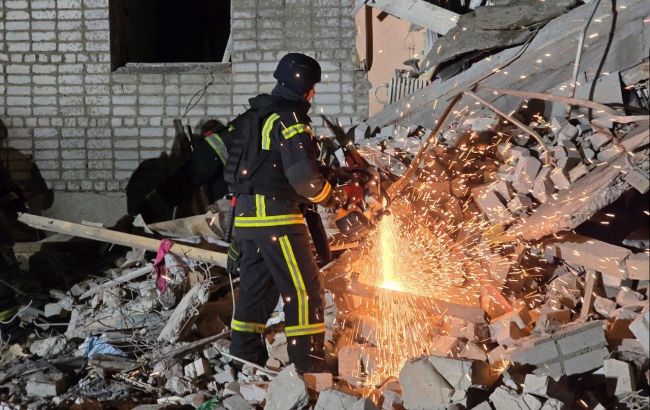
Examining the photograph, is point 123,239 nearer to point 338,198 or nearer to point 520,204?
point 338,198

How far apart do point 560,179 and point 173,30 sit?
22.7ft

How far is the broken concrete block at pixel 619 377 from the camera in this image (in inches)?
134

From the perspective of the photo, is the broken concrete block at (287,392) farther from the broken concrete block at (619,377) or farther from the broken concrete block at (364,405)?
the broken concrete block at (619,377)

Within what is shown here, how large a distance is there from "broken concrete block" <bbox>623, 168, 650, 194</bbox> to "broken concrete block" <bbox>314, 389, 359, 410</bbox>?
5.90 ft

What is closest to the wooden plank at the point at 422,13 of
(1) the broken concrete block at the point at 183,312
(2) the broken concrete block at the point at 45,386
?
(1) the broken concrete block at the point at 183,312

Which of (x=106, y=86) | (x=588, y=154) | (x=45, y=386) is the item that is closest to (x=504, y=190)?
(x=588, y=154)

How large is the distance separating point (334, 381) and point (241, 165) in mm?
1392

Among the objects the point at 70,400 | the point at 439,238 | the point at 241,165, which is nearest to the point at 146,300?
the point at 70,400

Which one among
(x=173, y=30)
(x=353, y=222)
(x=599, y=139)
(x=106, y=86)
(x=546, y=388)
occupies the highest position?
(x=173, y=30)

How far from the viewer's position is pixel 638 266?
12.7 feet

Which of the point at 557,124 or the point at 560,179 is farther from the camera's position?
the point at 557,124

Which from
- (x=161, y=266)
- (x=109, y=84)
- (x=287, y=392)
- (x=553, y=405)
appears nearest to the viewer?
(x=553, y=405)

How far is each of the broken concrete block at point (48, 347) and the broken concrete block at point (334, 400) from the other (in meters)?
2.35

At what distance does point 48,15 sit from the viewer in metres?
7.43
